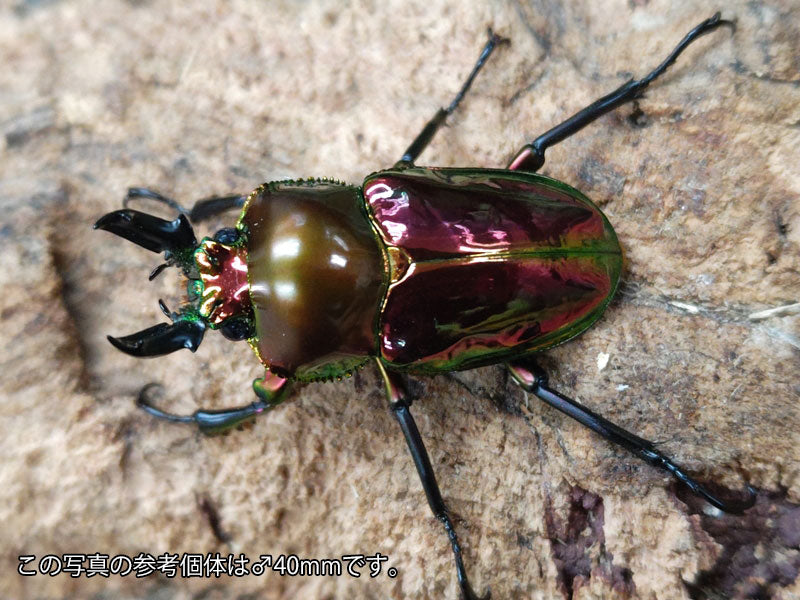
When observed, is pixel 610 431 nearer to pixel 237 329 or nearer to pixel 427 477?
pixel 427 477

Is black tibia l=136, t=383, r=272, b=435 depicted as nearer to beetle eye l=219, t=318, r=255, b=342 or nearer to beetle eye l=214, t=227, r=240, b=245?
beetle eye l=219, t=318, r=255, b=342

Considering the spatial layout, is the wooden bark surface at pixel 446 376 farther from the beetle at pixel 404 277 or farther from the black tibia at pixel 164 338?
the black tibia at pixel 164 338

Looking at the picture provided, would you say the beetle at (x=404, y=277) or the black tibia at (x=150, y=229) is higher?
the beetle at (x=404, y=277)

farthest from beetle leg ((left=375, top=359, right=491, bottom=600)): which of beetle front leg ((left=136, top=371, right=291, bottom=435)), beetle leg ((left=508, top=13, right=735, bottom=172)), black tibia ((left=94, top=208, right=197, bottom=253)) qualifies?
beetle leg ((left=508, top=13, right=735, bottom=172))

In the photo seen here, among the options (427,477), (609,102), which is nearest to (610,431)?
(427,477)

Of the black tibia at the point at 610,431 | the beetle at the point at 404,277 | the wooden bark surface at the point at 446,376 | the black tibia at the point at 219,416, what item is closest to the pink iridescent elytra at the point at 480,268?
the beetle at the point at 404,277

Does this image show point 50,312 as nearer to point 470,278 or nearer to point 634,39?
point 470,278
